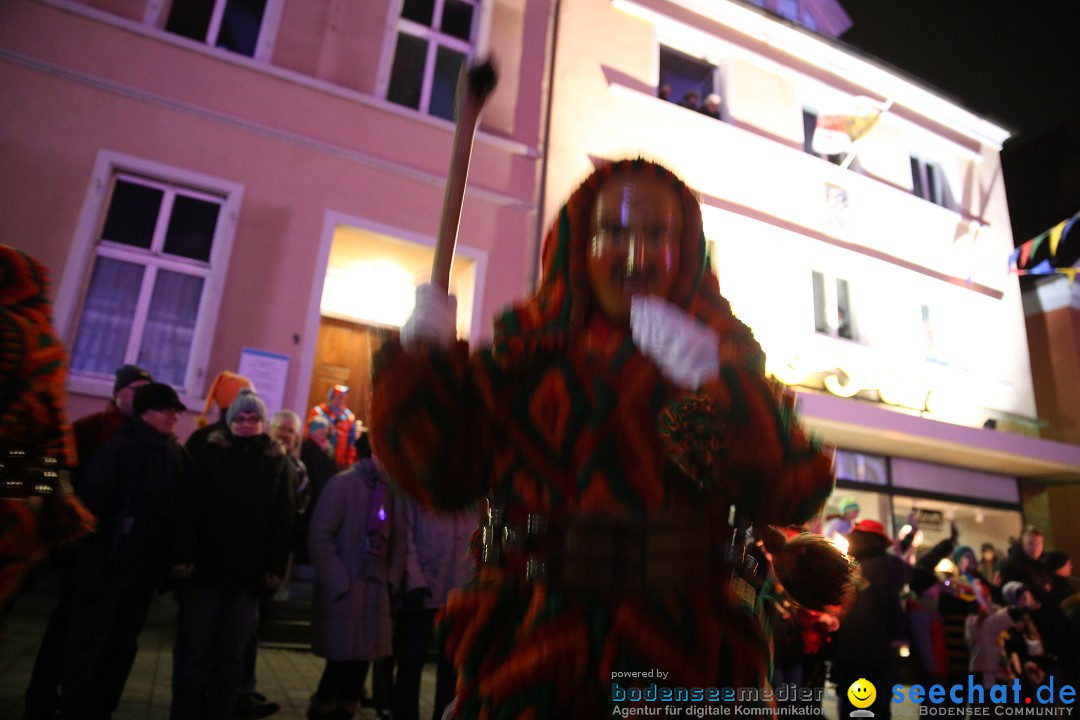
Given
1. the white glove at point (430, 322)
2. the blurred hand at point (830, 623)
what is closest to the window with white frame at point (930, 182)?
the blurred hand at point (830, 623)

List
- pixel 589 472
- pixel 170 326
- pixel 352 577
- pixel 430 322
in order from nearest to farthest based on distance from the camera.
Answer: pixel 589 472 → pixel 430 322 → pixel 352 577 → pixel 170 326

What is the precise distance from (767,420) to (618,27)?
10946 millimetres

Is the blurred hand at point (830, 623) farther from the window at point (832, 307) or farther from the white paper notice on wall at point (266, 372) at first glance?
the window at point (832, 307)

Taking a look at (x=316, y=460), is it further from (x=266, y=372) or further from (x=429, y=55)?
(x=429, y=55)

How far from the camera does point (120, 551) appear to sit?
370cm

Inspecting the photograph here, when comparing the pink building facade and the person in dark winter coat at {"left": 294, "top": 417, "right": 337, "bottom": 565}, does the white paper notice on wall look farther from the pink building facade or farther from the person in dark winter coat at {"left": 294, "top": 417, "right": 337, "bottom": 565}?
the person in dark winter coat at {"left": 294, "top": 417, "right": 337, "bottom": 565}

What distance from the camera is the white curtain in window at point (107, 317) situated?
687 centimetres

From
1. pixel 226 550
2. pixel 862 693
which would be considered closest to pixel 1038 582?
pixel 862 693

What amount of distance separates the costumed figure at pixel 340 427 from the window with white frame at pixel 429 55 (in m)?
4.31

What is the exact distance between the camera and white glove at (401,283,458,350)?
151 cm

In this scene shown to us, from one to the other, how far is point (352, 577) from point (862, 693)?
12.5 ft

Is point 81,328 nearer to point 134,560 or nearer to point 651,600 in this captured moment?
point 134,560

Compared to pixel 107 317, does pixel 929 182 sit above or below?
above

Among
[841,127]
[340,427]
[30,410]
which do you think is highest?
[841,127]
